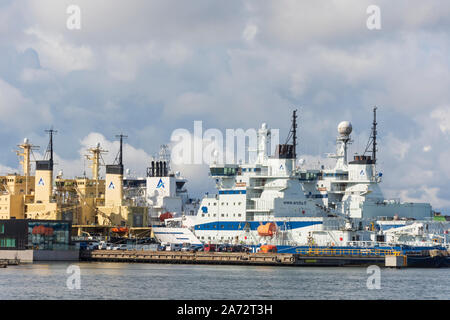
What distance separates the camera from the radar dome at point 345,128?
102m

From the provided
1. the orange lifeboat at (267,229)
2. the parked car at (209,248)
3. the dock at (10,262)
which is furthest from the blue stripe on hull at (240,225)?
the dock at (10,262)

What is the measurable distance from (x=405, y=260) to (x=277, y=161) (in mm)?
18375

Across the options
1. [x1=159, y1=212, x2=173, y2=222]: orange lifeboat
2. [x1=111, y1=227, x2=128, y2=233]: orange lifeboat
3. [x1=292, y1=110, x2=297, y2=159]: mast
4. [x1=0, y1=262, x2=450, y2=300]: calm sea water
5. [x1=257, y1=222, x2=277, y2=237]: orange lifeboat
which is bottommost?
[x1=0, y1=262, x2=450, y2=300]: calm sea water

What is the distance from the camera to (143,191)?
116312 mm

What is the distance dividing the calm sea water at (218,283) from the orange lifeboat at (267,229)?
6614mm

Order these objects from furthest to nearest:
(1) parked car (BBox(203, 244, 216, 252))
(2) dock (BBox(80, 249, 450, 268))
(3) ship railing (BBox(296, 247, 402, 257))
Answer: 1. (1) parked car (BBox(203, 244, 216, 252))
2. (3) ship railing (BBox(296, 247, 402, 257))
3. (2) dock (BBox(80, 249, 450, 268))

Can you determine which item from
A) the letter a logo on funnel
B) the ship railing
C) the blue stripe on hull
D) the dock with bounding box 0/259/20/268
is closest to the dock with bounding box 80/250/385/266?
the ship railing

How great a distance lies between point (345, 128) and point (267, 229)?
19.2m

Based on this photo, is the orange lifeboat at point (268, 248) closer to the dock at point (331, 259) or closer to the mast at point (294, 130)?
the dock at point (331, 259)

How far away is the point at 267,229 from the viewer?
293 ft

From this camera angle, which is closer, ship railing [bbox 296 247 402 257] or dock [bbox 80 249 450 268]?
dock [bbox 80 249 450 268]

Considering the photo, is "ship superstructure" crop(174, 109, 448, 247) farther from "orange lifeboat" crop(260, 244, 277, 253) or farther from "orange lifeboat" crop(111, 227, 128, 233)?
"orange lifeboat" crop(111, 227, 128, 233)

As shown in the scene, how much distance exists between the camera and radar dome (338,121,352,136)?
10181cm

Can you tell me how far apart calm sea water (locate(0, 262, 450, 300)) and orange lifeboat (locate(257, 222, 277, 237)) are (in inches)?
260
